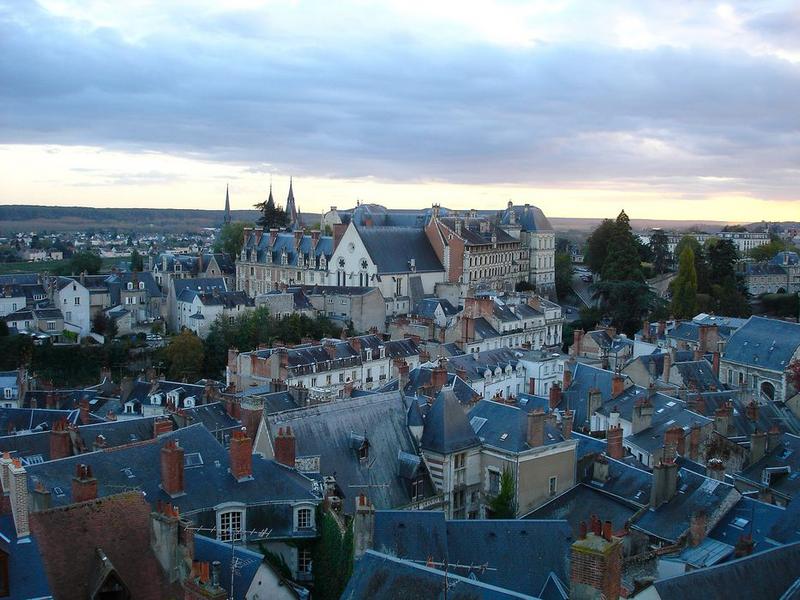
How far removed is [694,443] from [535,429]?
6.36m

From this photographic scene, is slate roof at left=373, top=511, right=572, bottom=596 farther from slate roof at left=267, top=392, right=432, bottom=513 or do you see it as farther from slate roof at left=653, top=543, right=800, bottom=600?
slate roof at left=267, top=392, right=432, bottom=513

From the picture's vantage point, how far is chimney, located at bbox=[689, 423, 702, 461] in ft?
94.3

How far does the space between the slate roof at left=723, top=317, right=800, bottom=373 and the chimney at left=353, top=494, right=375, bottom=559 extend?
31917mm

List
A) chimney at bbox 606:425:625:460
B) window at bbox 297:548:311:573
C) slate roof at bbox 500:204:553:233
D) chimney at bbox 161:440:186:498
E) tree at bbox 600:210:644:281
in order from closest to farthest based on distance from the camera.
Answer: chimney at bbox 161:440:186:498, window at bbox 297:548:311:573, chimney at bbox 606:425:625:460, tree at bbox 600:210:644:281, slate roof at bbox 500:204:553:233

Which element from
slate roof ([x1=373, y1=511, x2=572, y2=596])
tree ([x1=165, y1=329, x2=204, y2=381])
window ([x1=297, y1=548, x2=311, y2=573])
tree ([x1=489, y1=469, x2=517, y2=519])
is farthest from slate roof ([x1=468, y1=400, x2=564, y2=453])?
tree ([x1=165, y1=329, x2=204, y2=381])

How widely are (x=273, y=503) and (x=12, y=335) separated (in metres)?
41.2

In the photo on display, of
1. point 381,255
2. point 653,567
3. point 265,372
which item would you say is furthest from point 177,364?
point 653,567

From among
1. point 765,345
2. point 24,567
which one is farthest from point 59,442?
point 765,345

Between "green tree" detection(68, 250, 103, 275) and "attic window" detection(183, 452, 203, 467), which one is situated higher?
"green tree" detection(68, 250, 103, 275)

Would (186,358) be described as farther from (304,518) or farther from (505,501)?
(304,518)

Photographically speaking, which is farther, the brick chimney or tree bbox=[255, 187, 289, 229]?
tree bbox=[255, 187, 289, 229]

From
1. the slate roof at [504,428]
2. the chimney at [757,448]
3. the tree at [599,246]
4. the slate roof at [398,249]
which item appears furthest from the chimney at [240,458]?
the tree at [599,246]

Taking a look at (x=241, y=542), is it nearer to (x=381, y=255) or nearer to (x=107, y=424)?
(x=107, y=424)

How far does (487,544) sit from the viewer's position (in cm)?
1920
